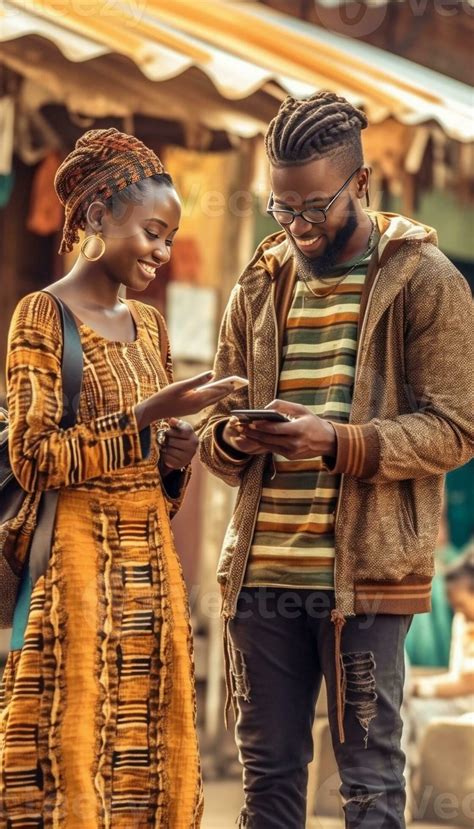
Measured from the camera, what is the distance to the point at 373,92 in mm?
6359

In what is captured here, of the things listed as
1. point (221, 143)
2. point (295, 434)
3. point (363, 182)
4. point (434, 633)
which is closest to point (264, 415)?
point (295, 434)

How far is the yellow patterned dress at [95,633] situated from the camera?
3.18 metres

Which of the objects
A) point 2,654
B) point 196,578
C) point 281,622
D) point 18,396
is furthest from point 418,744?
point 18,396

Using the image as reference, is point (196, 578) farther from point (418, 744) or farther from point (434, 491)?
point (434, 491)

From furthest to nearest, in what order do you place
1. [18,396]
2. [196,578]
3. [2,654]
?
[196,578]
[2,654]
[18,396]

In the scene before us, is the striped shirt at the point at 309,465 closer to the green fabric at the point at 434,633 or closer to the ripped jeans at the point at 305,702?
the ripped jeans at the point at 305,702

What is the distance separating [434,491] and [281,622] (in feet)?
1.68

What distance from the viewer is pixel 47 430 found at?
10.6ft

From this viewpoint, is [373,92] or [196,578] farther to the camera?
[196,578]

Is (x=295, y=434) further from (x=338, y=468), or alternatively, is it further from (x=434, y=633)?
(x=434, y=633)

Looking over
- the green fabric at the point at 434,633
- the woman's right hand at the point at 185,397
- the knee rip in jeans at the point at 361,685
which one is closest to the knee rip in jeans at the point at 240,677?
the knee rip in jeans at the point at 361,685

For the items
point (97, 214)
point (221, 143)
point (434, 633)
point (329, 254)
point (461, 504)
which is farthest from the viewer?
point (461, 504)

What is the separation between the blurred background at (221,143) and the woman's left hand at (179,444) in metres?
2.04

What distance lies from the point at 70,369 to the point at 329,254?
0.74 meters
